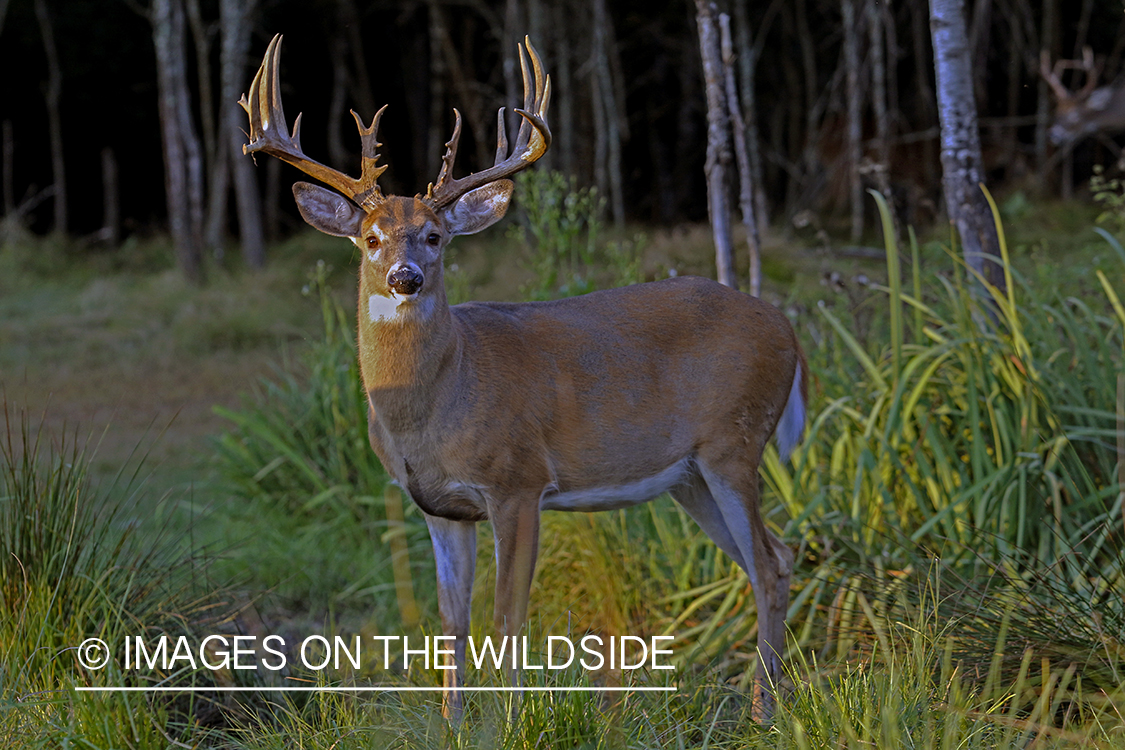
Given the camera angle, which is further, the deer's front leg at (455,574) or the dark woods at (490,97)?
the dark woods at (490,97)

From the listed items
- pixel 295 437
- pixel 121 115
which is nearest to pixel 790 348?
pixel 295 437

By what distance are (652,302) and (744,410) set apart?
45 centimetres

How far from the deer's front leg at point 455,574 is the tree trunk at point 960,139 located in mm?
2375

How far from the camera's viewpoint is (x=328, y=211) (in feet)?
11.2

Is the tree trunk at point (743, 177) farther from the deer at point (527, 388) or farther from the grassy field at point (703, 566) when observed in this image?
the deer at point (527, 388)

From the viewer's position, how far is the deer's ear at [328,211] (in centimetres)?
336

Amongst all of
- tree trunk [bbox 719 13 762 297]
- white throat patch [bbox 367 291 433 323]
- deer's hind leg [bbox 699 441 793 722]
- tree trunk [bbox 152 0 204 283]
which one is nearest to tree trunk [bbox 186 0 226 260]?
tree trunk [bbox 152 0 204 283]

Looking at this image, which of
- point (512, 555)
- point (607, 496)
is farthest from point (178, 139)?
point (512, 555)

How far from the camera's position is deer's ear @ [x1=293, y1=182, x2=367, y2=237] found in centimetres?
336

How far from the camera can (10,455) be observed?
3602 millimetres

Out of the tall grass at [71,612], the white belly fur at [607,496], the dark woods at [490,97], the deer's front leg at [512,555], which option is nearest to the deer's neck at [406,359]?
the deer's front leg at [512,555]

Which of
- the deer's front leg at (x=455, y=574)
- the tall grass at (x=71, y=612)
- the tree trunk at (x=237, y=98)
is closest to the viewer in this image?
the tall grass at (x=71, y=612)

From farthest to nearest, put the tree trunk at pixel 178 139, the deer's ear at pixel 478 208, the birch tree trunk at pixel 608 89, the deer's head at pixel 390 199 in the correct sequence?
the birch tree trunk at pixel 608 89 → the tree trunk at pixel 178 139 → the deer's ear at pixel 478 208 → the deer's head at pixel 390 199

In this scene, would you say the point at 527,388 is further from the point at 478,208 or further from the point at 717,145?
the point at 717,145
